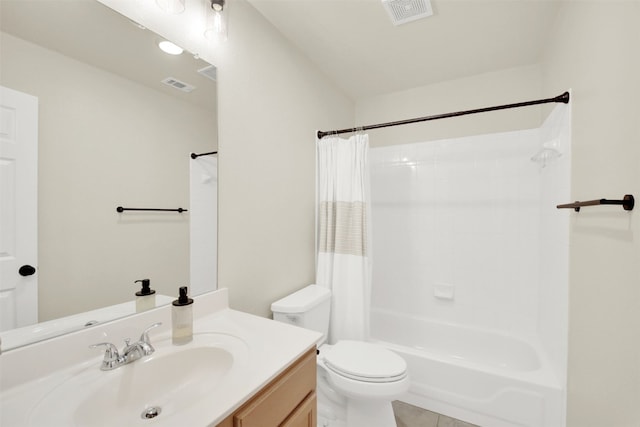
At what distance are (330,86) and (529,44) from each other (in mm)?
1431

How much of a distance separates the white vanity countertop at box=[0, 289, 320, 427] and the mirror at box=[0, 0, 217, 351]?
66mm

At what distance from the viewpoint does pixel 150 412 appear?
0.78m

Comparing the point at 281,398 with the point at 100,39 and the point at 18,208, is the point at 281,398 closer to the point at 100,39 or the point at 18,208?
the point at 18,208

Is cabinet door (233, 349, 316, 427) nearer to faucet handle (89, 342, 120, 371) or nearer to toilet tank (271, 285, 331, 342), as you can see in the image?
faucet handle (89, 342, 120, 371)

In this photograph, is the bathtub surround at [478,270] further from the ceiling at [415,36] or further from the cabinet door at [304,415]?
the cabinet door at [304,415]

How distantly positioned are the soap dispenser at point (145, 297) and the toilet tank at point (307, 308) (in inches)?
26.9

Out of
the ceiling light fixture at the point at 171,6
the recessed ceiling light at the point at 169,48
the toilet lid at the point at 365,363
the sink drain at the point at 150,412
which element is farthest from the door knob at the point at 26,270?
the toilet lid at the point at 365,363

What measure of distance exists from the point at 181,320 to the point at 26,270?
17.7 inches

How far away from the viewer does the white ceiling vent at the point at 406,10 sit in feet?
4.83

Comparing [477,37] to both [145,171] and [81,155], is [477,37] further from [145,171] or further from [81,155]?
[81,155]

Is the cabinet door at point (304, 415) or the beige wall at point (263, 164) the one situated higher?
the beige wall at point (263, 164)

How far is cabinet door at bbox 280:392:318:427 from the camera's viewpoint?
89cm

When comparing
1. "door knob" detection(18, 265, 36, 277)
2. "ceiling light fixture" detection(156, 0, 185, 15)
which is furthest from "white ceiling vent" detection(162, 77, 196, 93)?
"door knob" detection(18, 265, 36, 277)

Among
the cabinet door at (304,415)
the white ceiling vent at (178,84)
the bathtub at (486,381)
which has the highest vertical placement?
the white ceiling vent at (178,84)
